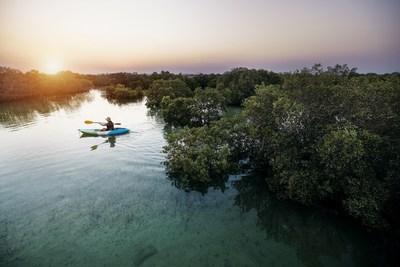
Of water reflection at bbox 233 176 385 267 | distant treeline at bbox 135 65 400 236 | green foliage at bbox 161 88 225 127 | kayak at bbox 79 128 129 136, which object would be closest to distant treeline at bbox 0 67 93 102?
kayak at bbox 79 128 129 136

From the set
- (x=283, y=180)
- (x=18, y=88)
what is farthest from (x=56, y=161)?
(x=18, y=88)

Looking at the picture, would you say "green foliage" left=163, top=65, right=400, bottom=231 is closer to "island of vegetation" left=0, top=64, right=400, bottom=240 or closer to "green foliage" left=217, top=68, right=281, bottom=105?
"island of vegetation" left=0, top=64, right=400, bottom=240

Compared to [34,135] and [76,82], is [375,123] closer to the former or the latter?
[34,135]

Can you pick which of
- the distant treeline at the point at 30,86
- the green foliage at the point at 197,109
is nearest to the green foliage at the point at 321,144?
the green foliage at the point at 197,109

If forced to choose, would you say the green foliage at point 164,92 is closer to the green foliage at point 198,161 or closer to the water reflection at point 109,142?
the water reflection at point 109,142

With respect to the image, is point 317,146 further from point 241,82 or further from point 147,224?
point 241,82
